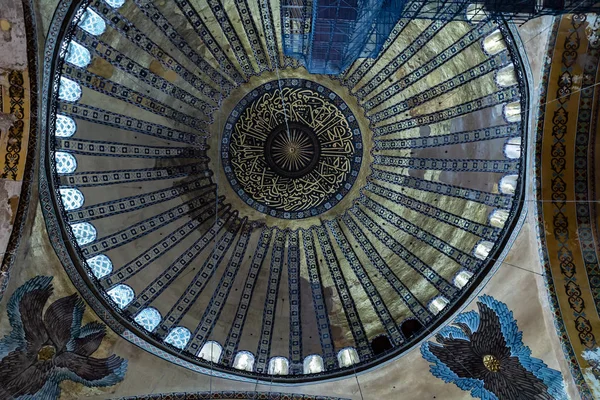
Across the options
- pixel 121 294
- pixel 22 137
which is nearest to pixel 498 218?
pixel 121 294

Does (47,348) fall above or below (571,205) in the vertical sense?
below

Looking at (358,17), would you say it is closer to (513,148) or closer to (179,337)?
(513,148)

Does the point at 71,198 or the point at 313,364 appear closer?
the point at 71,198

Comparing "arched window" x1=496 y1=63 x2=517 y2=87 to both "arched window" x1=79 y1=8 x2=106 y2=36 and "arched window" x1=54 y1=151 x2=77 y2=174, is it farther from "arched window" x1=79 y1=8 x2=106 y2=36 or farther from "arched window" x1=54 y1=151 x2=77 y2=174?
"arched window" x1=54 y1=151 x2=77 y2=174

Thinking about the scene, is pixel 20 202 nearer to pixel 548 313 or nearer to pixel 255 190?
pixel 255 190

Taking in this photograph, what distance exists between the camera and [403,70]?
38.9ft

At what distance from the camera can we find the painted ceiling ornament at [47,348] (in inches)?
382

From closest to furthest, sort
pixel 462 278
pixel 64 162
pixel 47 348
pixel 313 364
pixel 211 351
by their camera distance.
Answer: pixel 47 348 < pixel 64 162 < pixel 462 278 < pixel 211 351 < pixel 313 364

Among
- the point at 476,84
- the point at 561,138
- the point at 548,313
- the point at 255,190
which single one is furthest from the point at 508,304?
the point at 255,190

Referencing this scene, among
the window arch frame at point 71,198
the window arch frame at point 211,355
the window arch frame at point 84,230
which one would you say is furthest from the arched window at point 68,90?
the window arch frame at point 211,355

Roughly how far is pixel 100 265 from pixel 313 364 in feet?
16.4

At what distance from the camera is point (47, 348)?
394 inches

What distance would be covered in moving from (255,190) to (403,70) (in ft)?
14.8

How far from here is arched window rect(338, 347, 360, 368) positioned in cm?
1141
